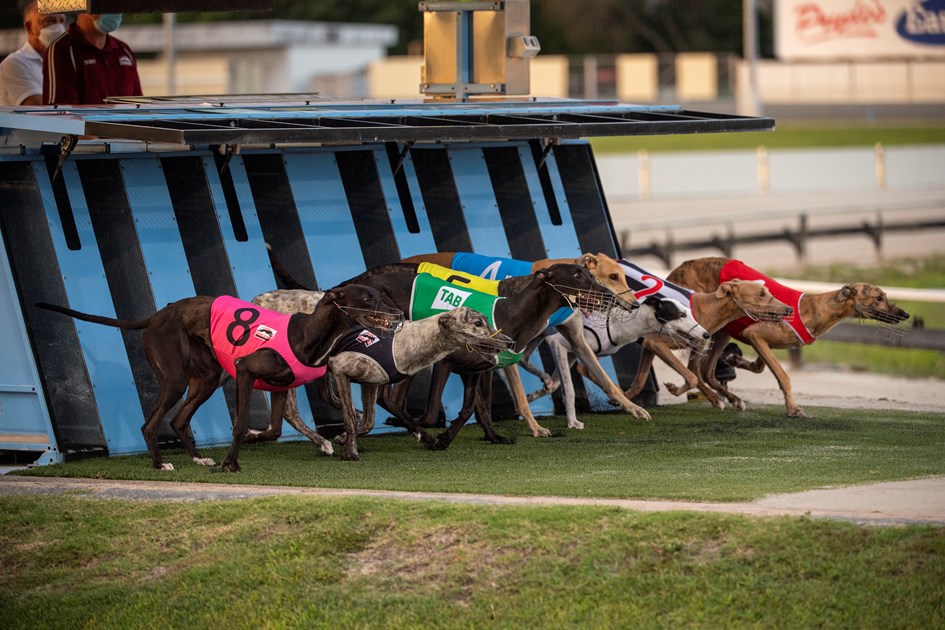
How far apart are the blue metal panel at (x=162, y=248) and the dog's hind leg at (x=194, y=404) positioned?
3.01ft

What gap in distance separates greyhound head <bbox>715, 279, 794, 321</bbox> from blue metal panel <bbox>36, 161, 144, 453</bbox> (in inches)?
185

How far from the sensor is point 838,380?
19719mm

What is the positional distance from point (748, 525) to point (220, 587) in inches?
109

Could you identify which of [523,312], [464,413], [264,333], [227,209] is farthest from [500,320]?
[227,209]

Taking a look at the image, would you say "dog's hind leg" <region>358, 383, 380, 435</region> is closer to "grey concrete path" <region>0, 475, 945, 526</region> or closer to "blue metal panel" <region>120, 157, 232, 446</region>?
"blue metal panel" <region>120, 157, 232, 446</region>

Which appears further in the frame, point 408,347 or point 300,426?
point 300,426

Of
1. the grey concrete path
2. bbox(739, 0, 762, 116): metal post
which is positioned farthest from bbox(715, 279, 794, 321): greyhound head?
bbox(739, 0, 762, 116): metal post

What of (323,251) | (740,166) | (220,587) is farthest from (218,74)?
(220,587)

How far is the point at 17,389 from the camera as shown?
1239 centimetres

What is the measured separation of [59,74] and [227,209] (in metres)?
1.87

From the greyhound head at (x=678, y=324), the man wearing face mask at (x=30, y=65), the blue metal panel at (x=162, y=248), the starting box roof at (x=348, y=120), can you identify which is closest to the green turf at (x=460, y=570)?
the starting box roof at (x=348, y=120)

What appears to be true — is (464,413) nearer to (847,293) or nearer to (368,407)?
(368,407)

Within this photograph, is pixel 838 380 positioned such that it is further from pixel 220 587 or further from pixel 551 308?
pixel 220 587

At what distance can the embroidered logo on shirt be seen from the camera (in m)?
11.5
